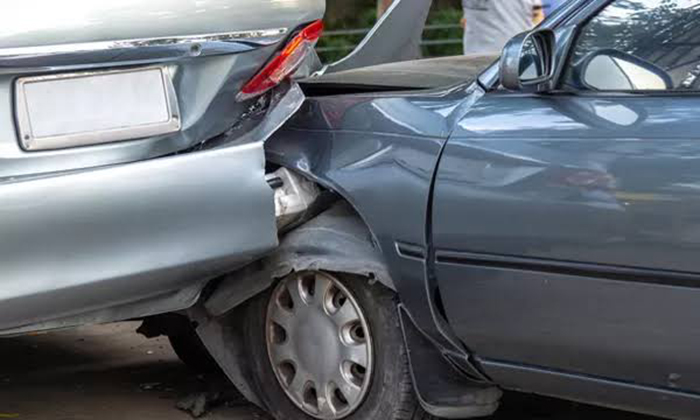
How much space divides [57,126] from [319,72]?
1.25 meters

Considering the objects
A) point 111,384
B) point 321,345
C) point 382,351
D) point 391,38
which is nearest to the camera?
point 382,351

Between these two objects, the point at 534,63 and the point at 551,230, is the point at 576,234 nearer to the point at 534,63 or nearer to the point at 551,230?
the point at 551,230

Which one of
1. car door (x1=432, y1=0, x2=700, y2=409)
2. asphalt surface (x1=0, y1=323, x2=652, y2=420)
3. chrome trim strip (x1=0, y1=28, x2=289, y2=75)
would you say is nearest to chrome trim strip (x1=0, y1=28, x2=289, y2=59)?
chrome trim strip (x1=0, y1=28, x2=289, y2=75)

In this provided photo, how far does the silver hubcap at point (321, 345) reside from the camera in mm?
4645

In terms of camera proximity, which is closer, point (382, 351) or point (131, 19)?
point (131, 19)

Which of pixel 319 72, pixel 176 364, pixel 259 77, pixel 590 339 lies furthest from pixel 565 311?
pixel 176 364

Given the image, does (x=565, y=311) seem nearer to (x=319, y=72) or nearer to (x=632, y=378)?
(x=632, y=378)

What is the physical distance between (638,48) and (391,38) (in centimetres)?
154

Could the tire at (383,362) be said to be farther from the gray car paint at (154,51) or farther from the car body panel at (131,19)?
the car body panel at (131,19)

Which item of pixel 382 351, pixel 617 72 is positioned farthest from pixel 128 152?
pixel 617 72

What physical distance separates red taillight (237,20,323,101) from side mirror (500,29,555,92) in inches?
30.2

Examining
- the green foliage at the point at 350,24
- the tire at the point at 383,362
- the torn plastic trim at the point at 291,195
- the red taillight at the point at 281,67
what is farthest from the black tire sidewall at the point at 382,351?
the green foliage at the point at 350,24

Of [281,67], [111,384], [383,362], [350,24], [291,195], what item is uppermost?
[281,67]

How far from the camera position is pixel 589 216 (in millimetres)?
3967
